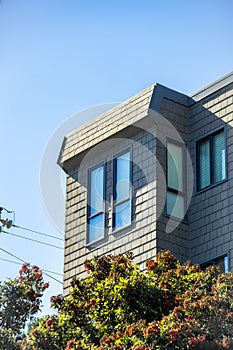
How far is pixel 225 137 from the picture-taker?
1814 centimetres

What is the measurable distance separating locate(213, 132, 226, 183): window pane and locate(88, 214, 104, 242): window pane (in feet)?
9.02

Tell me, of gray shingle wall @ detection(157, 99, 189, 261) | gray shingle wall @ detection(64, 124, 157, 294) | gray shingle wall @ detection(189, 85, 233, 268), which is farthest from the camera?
gray shingle wall @ detection(64, 124, 157, 294)

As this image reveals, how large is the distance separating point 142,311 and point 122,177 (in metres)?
5.65

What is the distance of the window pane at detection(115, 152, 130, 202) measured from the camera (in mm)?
18922

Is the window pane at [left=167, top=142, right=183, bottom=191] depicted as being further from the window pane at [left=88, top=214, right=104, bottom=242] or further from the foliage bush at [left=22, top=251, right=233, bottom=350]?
the foliage bush at [left=22, top=251, right=233, bottom=350]

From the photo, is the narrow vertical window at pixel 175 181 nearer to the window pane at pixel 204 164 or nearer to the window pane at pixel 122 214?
the window pane at pixel 204 164

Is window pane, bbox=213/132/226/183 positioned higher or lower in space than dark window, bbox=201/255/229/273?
higher

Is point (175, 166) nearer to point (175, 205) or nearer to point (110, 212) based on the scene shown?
point (175, 205)

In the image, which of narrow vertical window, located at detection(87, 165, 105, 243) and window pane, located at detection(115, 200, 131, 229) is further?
narrow vertical window, located at detection(87, 165, 105, 243)

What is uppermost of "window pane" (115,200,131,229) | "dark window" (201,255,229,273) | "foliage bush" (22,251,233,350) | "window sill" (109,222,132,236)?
"window pane" (115,200,131,229)

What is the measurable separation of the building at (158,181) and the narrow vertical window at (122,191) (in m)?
0.02

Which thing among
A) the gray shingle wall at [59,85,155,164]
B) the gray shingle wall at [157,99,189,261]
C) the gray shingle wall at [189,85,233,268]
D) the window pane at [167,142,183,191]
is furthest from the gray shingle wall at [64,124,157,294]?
the gray shingle wall at [189,85,233,268]

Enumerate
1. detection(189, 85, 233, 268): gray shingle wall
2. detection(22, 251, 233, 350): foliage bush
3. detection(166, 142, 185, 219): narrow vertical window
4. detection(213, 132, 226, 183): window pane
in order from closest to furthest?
1. detection(22, 251, 233, 350): foliage bush
2. detection(189, 85, 233, 268): gray shingle wall
3. detection(213, 132, 226, 183): window pane
4. detection(166, 142, 185, 219): narrow vertical window

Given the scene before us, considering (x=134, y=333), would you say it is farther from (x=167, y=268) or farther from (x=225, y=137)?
(x=225, y=137)
